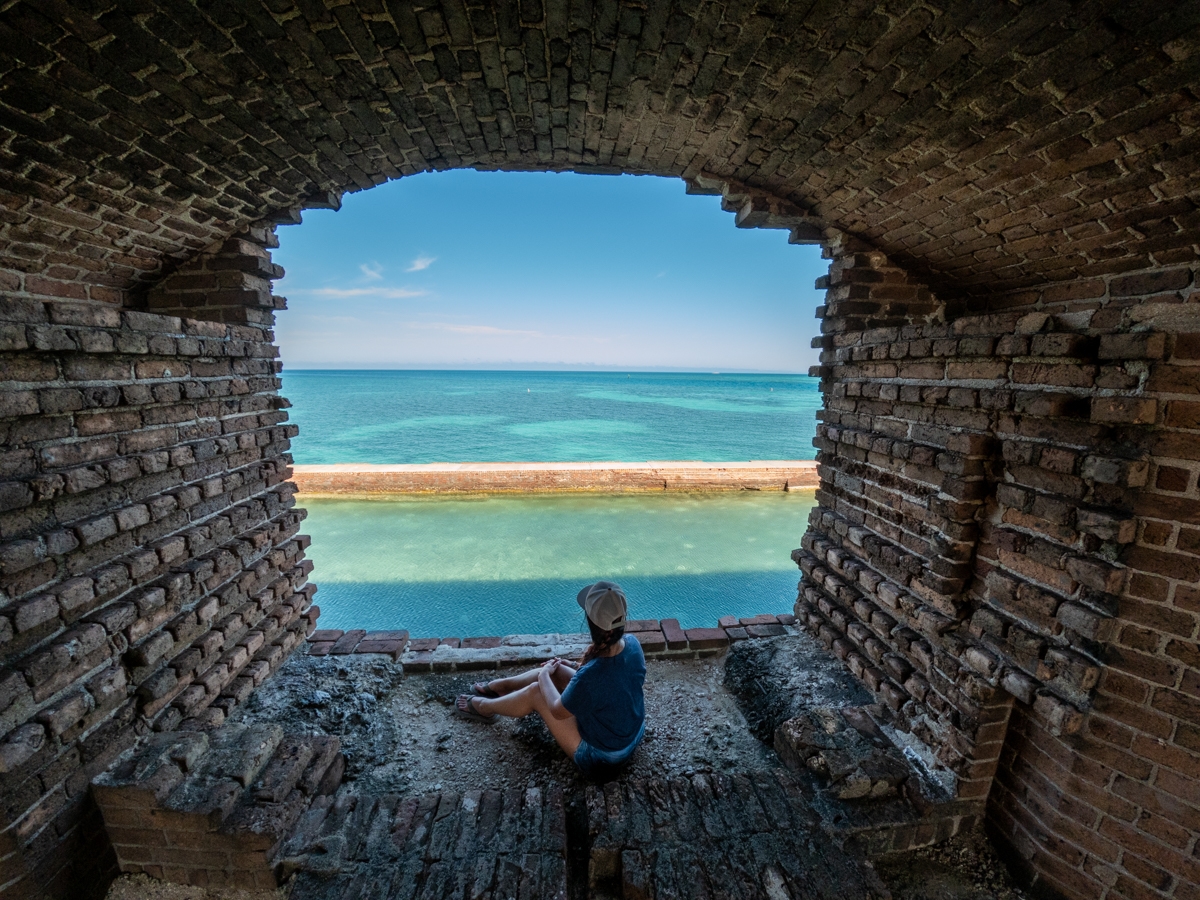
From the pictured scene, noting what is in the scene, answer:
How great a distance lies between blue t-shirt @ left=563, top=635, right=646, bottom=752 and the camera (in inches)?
105

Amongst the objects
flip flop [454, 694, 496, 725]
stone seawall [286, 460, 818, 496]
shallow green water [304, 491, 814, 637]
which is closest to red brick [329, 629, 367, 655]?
flip flop [454, 694, 496, 725]

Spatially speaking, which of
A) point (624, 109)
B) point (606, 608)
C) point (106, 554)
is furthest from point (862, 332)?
point (106, 554)

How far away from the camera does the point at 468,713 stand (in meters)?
3.23

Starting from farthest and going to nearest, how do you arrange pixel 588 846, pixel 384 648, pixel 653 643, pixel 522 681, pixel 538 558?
pixel 538 558 < pixel 653 643 < pixel 384 648 < pixel 522 681 < pixel 588 846

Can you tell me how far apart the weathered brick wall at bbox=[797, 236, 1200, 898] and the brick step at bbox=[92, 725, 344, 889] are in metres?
3.13

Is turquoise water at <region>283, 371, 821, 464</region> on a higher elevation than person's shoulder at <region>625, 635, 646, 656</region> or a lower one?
lower

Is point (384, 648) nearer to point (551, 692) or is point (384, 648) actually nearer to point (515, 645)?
point (515, 645)

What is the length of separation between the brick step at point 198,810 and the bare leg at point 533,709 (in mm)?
982

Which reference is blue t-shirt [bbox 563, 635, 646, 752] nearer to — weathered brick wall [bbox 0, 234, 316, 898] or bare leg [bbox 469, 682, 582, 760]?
bare leg [bbox 469, 682, 582, 760]

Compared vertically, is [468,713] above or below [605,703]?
below

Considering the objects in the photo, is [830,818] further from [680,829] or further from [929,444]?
[929,444]

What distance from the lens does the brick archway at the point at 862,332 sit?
1.79 m

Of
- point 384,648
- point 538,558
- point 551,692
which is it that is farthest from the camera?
point 538,558

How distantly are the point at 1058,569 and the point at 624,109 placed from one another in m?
2.84
